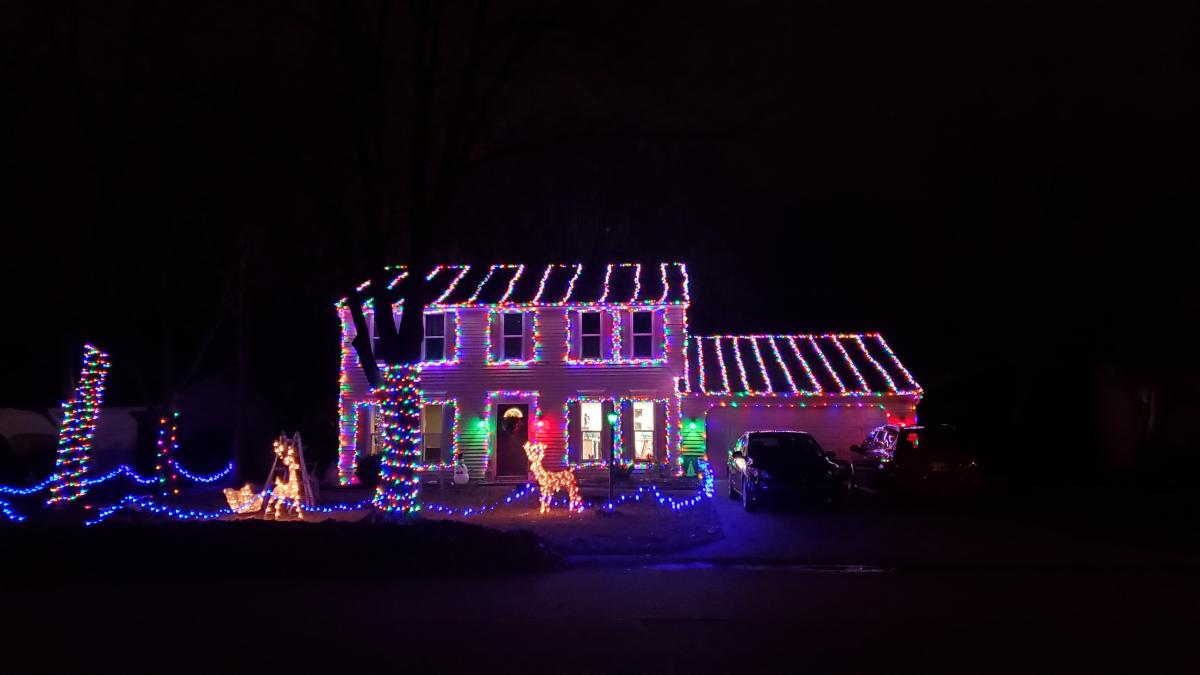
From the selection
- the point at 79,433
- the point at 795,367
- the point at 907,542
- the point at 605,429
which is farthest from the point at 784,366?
the point at 79,433

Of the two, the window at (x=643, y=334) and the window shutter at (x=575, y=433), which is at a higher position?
the window at (x=643, y=334)

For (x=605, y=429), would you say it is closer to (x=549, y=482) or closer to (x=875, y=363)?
(x=549, y=482)

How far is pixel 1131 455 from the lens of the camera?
25.8m

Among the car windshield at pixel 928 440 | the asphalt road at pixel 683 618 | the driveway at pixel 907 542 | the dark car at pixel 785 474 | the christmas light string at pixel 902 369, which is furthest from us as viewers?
the christmas light string at pixel 902 369

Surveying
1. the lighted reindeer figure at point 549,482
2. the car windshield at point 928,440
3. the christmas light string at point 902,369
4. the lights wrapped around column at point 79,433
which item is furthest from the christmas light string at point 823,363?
the lights wrapped around column at point 79,433

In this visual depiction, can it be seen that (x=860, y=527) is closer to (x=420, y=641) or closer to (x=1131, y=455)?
(x=420, y=641)

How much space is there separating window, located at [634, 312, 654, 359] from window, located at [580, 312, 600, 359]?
1.05 meters

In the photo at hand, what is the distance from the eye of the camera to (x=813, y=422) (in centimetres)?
2612

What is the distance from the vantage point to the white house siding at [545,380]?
24797 millimetres

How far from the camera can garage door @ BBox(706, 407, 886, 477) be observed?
26.0 meters

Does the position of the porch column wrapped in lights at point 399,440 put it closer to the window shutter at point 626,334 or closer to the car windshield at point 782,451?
the car windshield at point 782,451

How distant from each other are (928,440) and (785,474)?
333cm

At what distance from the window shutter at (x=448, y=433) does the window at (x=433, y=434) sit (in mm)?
192

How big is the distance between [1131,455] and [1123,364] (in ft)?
8.54
